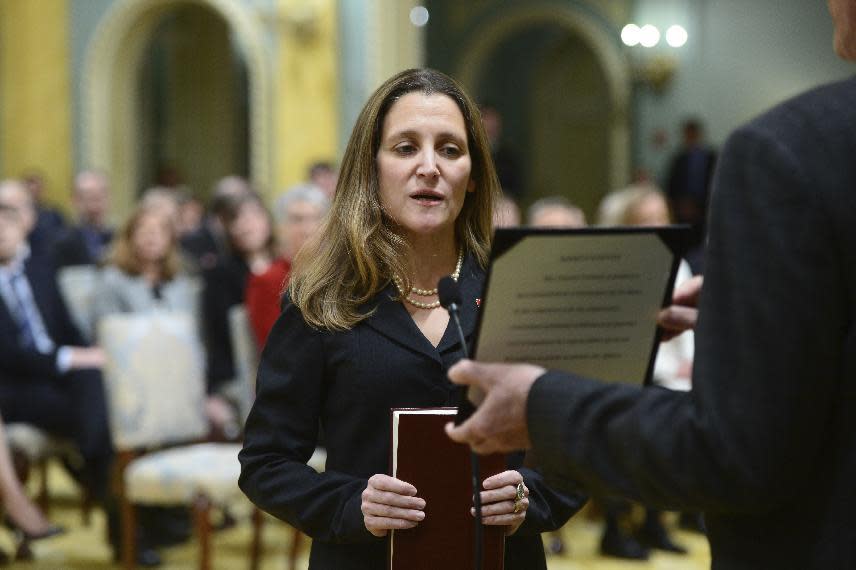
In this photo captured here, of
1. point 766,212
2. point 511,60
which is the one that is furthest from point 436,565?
point 511,60

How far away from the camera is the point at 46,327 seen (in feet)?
19.9

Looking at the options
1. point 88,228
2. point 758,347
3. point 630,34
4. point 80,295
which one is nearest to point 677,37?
point 630,34

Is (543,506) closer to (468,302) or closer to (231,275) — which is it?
(468,302)

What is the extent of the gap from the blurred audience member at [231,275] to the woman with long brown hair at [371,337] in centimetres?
387

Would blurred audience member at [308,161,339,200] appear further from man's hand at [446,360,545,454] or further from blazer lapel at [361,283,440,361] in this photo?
man's hand at [446,360,545,454]

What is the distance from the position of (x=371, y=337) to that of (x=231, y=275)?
410 cm

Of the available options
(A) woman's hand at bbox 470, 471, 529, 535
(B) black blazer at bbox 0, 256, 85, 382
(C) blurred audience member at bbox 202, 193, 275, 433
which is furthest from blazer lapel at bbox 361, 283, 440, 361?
(B) black blazer at bbox 0, 256, 85, 382

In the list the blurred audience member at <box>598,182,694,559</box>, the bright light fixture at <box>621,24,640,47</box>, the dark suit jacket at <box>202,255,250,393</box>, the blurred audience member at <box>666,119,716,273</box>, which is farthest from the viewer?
the bright light fixture at <box>621,24,640,47</box>

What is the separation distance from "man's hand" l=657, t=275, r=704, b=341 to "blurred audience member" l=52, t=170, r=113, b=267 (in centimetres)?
638

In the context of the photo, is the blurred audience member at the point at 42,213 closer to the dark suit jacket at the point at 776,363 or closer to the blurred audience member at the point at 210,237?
the blurred audience member at the point at 210,237

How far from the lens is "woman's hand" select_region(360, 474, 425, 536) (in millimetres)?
1881

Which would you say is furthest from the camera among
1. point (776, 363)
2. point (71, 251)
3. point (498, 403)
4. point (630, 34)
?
point (630, 34)

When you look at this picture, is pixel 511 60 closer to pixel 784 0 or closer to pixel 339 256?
pixel 784 0

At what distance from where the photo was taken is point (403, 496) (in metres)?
1.88
